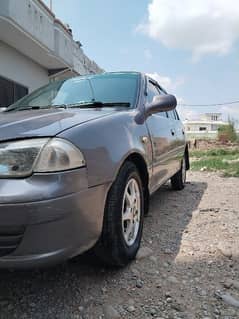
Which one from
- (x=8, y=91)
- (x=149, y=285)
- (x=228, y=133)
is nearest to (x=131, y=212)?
(x=149, y=285)

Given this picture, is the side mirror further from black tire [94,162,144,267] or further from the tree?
the tree

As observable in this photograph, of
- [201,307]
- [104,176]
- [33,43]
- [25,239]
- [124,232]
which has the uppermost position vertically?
[33,43]

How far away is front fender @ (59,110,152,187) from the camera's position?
1918mm

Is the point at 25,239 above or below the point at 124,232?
above

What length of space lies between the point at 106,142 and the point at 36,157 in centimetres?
51

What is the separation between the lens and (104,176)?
203cm

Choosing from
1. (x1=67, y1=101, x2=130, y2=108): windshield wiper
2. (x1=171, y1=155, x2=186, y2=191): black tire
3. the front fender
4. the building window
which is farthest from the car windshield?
the building window

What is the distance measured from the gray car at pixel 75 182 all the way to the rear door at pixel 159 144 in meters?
0.21

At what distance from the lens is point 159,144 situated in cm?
341

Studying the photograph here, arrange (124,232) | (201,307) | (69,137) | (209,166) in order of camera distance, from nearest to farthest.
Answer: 1. (69,137)
2. (201,307)
3. (124,232)
4. (209,166)

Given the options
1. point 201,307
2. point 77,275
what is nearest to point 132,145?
point 77,275

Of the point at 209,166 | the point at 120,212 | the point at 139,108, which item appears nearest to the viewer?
the point at 120,212

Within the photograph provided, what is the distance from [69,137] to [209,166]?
7.34m

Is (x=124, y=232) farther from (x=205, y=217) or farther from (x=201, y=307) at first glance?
(x=205, y=217)
